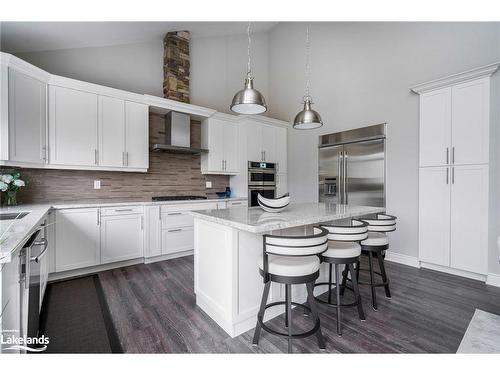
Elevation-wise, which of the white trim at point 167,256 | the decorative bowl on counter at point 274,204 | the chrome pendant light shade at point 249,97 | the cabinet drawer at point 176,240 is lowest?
the white trim at point 167,256

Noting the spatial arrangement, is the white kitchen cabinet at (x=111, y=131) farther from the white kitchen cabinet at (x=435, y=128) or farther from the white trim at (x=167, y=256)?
the white kitchen cabinet at (x=435, y=128)

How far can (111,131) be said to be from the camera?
131 inches

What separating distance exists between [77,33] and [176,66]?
54.9 inches

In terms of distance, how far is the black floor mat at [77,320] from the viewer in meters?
1.66

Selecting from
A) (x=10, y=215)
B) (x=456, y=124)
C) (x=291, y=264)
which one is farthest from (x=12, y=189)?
(x=456, y=124)

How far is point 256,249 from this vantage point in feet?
6.12

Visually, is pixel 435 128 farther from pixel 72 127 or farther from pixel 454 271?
pixel 72 127

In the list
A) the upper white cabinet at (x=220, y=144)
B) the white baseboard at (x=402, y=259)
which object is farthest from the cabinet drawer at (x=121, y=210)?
the white baseboard at (x=402, y=259)

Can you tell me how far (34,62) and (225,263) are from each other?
3647 millimetres

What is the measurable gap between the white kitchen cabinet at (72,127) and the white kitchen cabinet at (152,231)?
0.98 m

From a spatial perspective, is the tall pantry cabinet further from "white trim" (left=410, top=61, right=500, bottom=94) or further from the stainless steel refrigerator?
the stainless steel refrigerator

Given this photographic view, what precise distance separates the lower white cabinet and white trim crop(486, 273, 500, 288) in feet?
0.19
